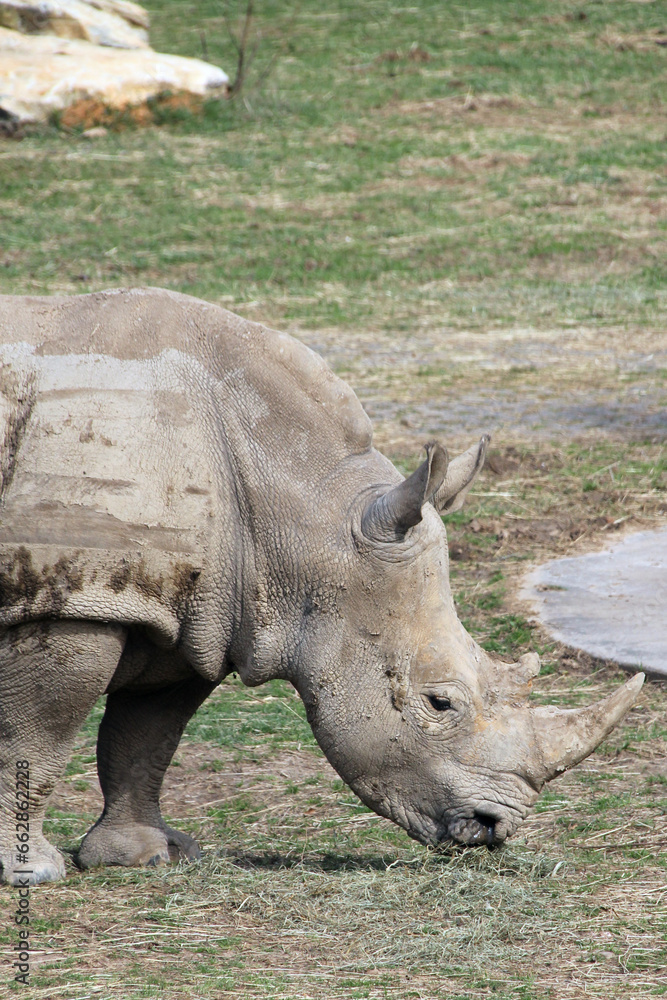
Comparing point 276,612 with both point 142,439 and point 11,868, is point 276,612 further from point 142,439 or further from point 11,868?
point 11,868

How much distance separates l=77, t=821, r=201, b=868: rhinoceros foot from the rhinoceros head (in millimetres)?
841

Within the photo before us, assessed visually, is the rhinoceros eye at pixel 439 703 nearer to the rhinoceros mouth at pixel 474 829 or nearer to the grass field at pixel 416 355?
the rhinoceros mouth at pixel 474 829

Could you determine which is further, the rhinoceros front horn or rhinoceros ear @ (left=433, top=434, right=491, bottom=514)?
rhinoceros ear @ (left=433, top=434, right=491, bottom=514)

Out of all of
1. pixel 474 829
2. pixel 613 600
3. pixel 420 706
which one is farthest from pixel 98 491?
pixel 613 600

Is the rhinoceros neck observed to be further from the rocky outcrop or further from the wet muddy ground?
the rocky outcrop

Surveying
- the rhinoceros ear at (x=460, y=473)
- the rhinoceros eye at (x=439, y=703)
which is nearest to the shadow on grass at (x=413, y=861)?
the rhinoceros eye at (x=439, y=703)

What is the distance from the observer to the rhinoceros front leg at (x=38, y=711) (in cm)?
438

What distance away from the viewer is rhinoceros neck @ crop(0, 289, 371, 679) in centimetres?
432

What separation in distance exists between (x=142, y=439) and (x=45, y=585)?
498 mm

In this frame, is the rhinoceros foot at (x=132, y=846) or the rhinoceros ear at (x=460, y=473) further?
the rhinoceros foot at (x=132, y=846)

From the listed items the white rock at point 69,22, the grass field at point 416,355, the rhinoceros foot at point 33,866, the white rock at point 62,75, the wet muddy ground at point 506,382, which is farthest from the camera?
the white rock at point 69,22

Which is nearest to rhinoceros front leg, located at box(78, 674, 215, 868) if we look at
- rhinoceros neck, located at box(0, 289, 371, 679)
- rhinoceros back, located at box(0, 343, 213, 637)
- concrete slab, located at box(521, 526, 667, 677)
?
rhinoceros neck, located at box(0, 289, 371, 679)

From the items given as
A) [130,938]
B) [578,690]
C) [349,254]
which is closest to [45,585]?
[130,938]

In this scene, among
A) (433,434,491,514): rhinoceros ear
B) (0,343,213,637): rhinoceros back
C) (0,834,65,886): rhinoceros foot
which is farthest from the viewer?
(433,434,491,514): rhinoceros ear
